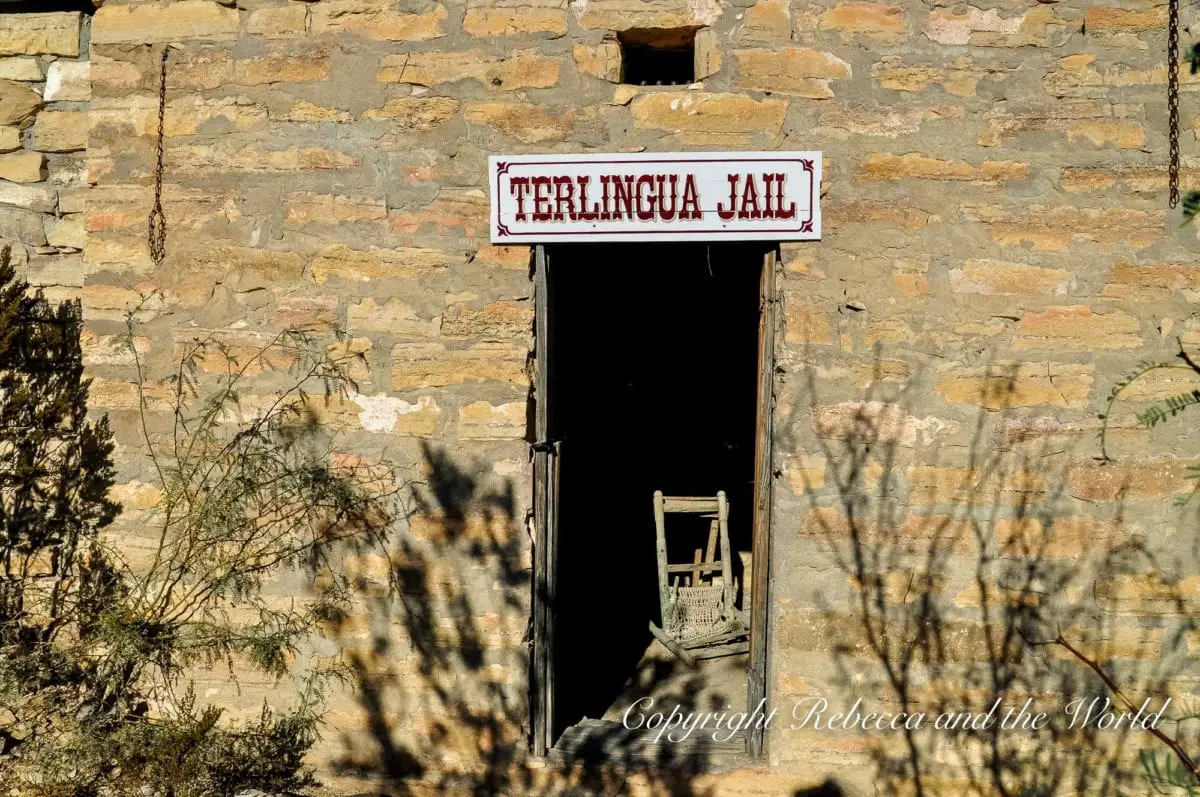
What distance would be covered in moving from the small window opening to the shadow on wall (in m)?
1.38

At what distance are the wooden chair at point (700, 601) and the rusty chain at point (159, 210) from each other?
2.98 metres

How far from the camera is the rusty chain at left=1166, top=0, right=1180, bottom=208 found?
350cm

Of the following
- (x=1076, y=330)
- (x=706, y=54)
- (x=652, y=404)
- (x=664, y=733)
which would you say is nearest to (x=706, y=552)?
(x=652, y=404)

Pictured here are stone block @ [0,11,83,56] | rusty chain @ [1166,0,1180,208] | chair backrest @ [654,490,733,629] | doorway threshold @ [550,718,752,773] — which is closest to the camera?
rusty chain @ [1166,0,1180,208]

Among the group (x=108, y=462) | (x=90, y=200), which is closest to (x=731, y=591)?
(x=108, y=462)

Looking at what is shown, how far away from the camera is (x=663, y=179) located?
3.62 metres

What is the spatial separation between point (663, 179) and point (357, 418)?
146 cm

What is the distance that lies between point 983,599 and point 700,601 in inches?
86.5

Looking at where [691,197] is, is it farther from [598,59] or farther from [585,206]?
[598,59]

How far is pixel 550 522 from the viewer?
379 centimetres

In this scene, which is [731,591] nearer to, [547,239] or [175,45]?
[547,239]

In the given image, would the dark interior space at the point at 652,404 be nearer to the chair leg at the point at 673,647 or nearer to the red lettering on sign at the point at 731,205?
the chair leg at the point at 673,647

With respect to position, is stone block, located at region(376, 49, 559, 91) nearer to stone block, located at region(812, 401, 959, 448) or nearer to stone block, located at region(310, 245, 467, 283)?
stone block, located at region(310, 245, 467, 283)

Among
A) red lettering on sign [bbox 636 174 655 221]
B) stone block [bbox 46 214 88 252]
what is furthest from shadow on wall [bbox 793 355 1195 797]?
stone block [bbox 46 214 88 252]
